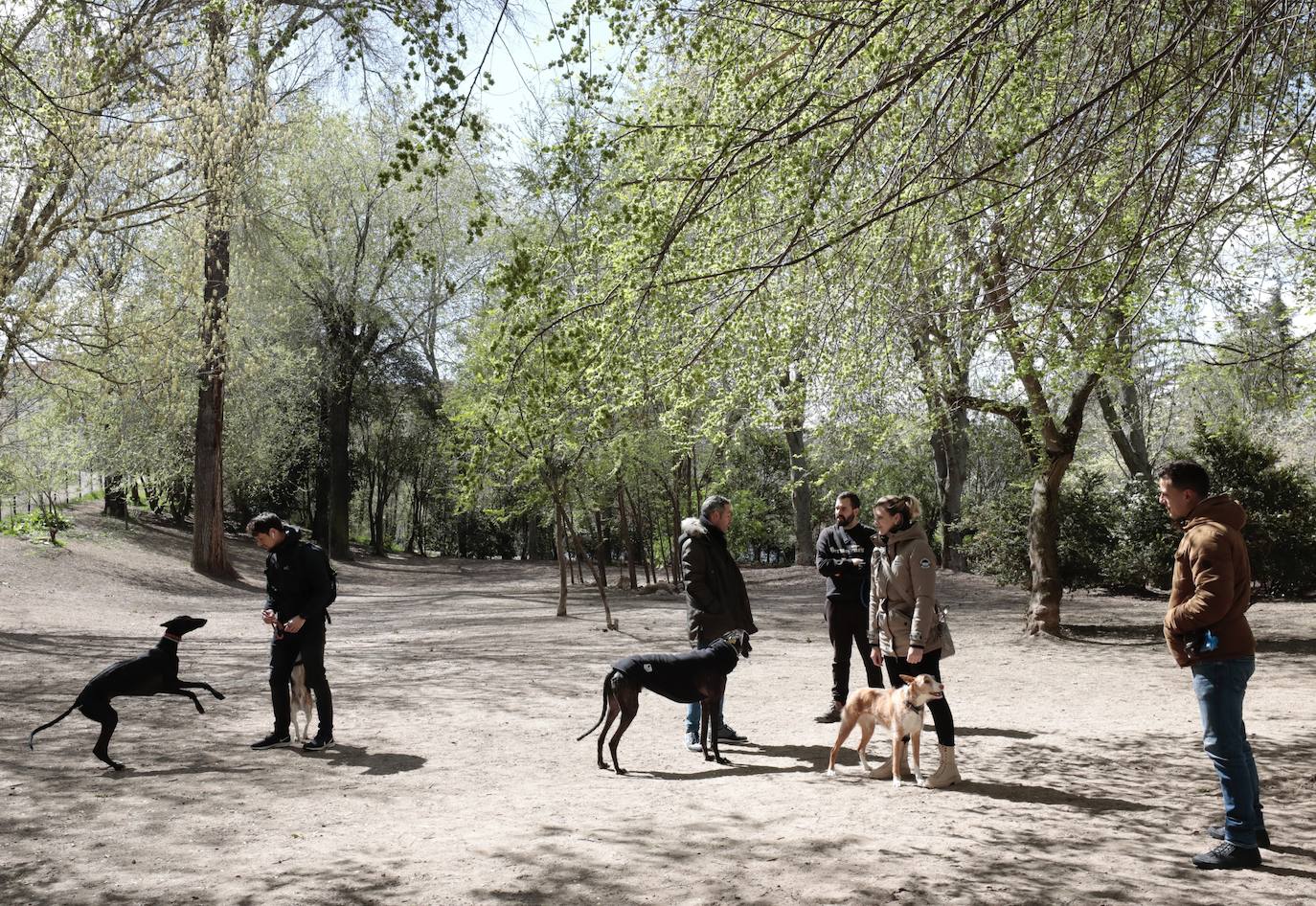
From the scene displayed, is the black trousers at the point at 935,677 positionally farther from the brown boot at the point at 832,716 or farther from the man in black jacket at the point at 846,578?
the brown boot at the point at 832,716

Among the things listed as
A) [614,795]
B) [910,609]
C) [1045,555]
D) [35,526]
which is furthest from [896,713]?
[35,526]

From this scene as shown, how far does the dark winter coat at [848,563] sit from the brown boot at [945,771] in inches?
81.5

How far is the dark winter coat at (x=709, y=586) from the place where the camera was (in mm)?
7578

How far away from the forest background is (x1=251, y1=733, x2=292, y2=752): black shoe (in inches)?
100

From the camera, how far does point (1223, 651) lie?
179 inches

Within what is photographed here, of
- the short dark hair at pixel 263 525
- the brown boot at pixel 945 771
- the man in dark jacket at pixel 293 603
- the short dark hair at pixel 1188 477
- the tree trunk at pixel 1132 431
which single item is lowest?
the brown boot at pixel 945 771

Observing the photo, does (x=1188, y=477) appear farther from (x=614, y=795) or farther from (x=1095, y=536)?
(x=1095, y=536)

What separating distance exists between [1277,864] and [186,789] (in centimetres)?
606

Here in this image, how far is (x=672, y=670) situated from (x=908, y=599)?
5.46ft

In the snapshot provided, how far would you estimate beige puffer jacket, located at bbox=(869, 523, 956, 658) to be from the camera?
6430mm

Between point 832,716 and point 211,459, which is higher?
point 211,459

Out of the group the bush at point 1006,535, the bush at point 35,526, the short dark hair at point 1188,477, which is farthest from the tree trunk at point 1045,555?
the bush at point 35,526

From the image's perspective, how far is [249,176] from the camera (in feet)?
66.6

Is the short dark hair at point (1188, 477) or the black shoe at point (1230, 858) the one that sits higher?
the short dark hair at point (1188, 477)
